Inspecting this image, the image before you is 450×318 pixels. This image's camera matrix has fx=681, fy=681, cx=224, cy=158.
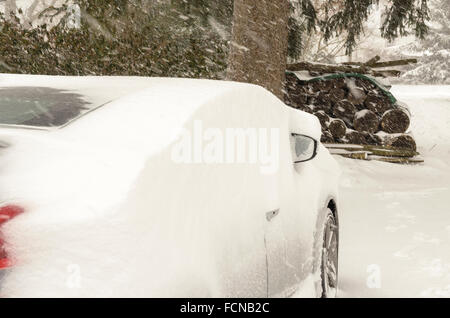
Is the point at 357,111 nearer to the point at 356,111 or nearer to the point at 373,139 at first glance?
the point at 356,111

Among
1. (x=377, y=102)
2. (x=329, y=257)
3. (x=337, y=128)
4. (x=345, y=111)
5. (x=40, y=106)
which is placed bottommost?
(x=337, y=128)

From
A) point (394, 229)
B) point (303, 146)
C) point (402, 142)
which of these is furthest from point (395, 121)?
point (303, 146)

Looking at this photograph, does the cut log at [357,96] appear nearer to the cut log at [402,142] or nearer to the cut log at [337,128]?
the cut log at [337,128]

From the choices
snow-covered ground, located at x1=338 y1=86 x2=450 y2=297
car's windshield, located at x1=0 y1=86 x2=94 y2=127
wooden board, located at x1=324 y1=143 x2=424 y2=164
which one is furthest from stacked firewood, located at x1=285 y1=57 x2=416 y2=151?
car's windshield, located at x1=0 y1=86 x2=94 y2=127

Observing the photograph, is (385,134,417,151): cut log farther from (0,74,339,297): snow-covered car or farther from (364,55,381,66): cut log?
(0,74,339,297): snow-covered car

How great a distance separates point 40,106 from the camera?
9.37 ft

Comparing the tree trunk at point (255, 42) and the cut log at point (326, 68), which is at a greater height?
the tree trunk at point (255, 42)

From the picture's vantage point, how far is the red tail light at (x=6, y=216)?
1958mm

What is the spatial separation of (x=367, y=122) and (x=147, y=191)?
12.8 metres

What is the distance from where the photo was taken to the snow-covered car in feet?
6.67

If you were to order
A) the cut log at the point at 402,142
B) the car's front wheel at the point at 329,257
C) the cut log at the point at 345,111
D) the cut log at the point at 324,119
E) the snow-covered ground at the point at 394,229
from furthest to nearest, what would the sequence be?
the cut log at the point at 345,111 < the cut log at the point at 324,119 < the cut log at the point at 402,142 < the snow-covered ground at the point at 394,229 < the car's front wheel at the point at 329,257

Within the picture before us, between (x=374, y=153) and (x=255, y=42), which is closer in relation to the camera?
(x=255, y=42)

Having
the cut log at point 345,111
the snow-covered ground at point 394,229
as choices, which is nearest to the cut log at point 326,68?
the cut log at point 345,111
